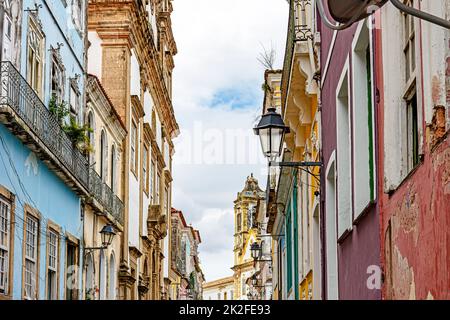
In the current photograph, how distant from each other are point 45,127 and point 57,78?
2.42 meters

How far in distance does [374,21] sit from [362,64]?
1.38 meters

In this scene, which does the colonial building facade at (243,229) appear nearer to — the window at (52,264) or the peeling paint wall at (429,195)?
the window at (52,264)

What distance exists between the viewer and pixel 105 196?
2488cm

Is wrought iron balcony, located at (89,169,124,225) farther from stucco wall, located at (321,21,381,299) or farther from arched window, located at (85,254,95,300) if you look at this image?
stucco wall, located at (321,21,381,299)

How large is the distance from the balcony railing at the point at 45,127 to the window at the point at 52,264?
1285 millimetres

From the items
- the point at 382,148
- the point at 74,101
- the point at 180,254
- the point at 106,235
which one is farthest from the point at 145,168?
the point at 382,148

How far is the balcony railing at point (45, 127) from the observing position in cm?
1437

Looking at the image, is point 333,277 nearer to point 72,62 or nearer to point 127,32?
point 72,62

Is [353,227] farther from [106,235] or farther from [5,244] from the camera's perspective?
[106,235]

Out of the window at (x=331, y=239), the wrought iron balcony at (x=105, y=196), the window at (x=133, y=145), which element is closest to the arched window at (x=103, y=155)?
the wrought iron balcony at (x=105, y=196)

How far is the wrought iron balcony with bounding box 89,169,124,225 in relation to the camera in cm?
2291

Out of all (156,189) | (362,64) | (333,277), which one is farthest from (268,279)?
(362,64)

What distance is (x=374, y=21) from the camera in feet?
26.5

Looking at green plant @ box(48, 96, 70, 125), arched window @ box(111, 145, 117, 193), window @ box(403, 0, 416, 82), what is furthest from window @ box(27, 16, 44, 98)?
window @ box(403, 0, 416, 82)
